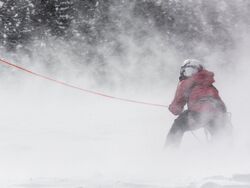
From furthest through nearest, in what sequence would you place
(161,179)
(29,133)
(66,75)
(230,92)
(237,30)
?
(237,30) < (66,75) < (230,92) < (29,133) < (161,179)

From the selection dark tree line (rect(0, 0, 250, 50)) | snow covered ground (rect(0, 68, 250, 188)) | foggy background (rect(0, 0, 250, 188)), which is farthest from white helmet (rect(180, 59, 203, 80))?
dark tree line (rect(0, 0, 250, 50))

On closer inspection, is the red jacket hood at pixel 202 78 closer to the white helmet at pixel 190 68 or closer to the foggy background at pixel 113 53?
the white helmet at pixel 190 68

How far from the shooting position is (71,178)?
227 inches

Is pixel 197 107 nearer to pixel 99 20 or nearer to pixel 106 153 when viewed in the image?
pixel 106 153

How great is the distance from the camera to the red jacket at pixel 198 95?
682 centimetres

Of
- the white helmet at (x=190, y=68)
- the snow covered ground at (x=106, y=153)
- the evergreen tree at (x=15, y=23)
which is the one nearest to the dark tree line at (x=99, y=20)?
the evergreen tree at (x=15, y=23)

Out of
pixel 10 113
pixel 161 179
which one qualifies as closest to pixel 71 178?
pixel 161 179

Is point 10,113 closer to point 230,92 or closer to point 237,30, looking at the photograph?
point 230,92

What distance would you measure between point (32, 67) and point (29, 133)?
7624 mm

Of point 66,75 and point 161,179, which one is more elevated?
point 66,75

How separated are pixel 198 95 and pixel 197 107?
0.15m

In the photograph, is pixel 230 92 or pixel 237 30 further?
pixel 237 30

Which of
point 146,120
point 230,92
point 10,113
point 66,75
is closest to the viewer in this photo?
point 146,120

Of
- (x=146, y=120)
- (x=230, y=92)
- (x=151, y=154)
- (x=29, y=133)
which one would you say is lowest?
(x=151, y=154)
